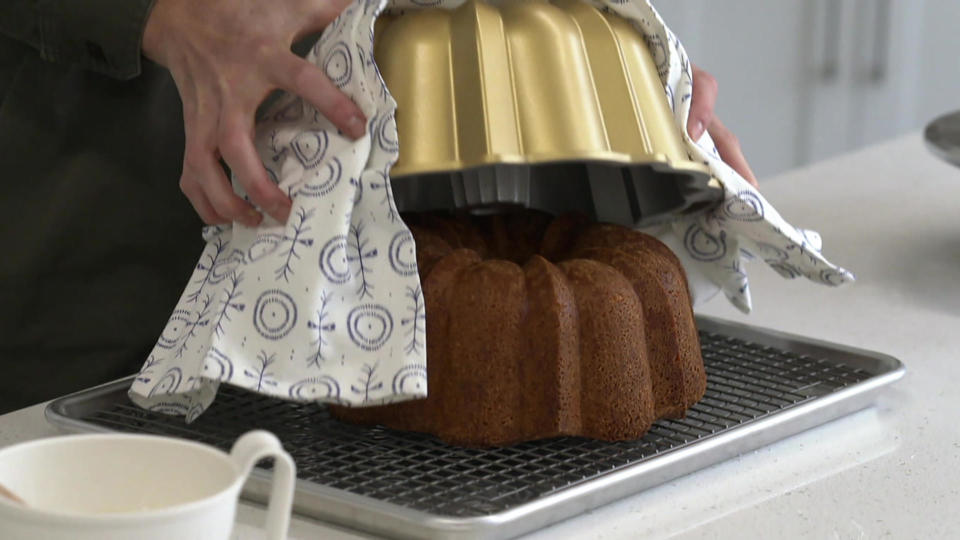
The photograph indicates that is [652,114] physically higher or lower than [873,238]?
higher

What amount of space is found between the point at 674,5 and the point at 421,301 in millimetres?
2159

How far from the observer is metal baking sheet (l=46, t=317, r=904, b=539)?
0.70 meters

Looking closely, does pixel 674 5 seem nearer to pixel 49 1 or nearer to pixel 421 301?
pixel 49 1

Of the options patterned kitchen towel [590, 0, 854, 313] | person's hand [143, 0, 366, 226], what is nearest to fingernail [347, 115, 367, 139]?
person's hand [143, 0, 366, 226]

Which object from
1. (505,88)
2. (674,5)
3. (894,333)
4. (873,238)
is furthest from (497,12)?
(674,5)

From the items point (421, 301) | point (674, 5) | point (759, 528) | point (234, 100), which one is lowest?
point (674, 5)

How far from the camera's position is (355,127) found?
784 mm

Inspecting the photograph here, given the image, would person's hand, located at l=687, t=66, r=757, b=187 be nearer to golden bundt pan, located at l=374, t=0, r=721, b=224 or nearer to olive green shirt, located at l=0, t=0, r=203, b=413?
golden bundt pan, located at l=374, t=0, r=721, b=224

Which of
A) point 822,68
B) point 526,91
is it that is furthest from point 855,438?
point 822,68

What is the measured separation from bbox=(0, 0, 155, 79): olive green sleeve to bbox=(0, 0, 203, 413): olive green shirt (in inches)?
2.7

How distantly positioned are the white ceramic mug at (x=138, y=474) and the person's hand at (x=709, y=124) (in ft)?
1.46

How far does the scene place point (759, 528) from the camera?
72cm

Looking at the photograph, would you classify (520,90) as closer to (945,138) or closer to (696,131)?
(696,131)

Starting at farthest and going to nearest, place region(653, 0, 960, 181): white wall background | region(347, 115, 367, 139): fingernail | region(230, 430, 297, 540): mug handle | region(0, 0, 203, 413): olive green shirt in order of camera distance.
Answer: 1. region(653, 0, 960, 181): white wall background
2. region(0, 0, 203, 413): olive green shirt
3. region(347, 115, 367, 139): fingernail
4. region(230, 430, 297, 540): mug handle
